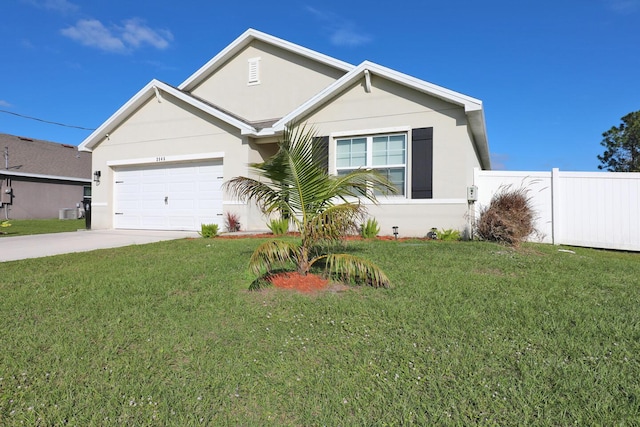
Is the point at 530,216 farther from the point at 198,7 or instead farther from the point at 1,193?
the point at 1,193

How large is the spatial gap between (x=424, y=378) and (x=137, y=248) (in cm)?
769

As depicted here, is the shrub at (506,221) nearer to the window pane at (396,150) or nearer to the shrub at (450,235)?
the shrub at (450,235)

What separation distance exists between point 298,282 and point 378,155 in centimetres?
640

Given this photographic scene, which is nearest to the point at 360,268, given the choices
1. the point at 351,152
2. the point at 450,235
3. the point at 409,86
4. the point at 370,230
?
the point at 370,230

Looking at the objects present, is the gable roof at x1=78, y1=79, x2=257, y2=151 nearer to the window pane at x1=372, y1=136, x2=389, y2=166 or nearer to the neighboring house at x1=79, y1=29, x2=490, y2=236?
the neighboring house at x1=79, y1=29, x2=490, y2=236

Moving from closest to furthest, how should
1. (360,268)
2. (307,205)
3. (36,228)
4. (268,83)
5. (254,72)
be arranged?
1. (360,268)
2. (307,205)
3. (268,83)
4. (254,72)
5. (36,228)

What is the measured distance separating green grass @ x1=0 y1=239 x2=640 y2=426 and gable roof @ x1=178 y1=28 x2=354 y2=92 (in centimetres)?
1008

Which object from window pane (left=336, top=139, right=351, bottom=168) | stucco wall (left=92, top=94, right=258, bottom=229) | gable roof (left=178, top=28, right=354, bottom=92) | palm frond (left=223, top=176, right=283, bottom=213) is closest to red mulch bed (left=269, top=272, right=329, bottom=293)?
palm frond (left=223, top=176, right=283, bottom=213)

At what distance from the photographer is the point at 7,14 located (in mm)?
13406

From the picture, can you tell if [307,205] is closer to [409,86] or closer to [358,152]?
[358,152]

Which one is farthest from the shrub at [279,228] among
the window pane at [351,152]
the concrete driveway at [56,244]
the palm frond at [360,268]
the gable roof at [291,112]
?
the palm frond at [360,268]

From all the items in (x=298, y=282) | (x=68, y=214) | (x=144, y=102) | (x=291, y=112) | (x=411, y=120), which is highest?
(x=144, y=102)

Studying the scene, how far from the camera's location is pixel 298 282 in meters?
4.72

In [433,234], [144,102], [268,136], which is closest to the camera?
[433,234]
